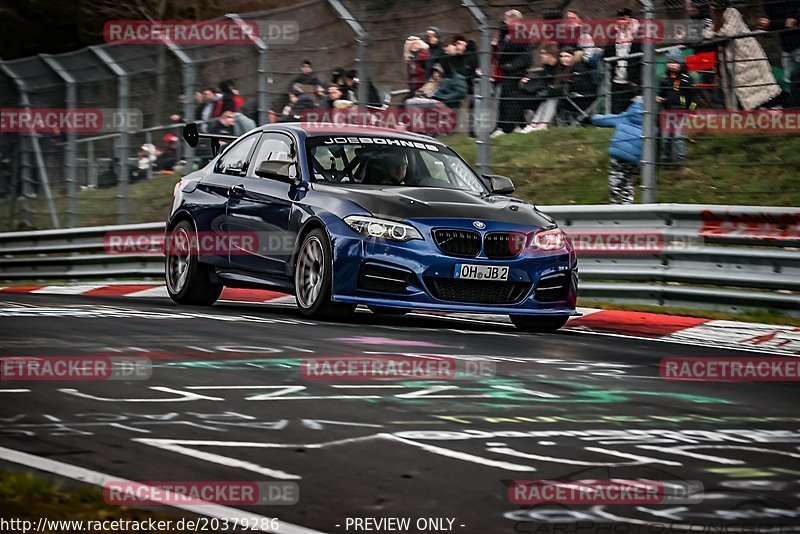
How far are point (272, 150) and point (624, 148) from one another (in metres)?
3.44

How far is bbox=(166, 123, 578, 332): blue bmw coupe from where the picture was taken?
1084 centimetres

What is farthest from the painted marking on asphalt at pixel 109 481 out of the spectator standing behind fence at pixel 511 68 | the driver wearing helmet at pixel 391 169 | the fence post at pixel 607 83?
the spectator standing behind fence at pixel 511 68

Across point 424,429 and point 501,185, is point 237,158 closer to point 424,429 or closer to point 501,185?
point 501,185

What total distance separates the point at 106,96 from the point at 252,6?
71.7ft

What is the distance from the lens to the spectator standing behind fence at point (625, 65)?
45.3 feet

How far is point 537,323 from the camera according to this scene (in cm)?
1175

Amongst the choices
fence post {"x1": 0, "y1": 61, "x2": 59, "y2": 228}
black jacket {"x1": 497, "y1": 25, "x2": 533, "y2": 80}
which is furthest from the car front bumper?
fence post {"x1": 0, "y1": 61, "x2": 59, "y2": 228}

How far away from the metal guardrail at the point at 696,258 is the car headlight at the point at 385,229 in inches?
117

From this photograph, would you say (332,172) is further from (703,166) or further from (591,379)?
(591,379)

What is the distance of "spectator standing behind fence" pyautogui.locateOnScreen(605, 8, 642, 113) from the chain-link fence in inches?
0.7

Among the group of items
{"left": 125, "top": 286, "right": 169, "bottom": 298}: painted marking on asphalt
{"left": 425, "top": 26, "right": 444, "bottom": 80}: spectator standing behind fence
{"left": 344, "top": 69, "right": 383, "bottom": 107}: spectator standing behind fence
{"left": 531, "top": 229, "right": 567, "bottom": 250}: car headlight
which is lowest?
{"left": 125, "top": 286, "right": 169, "bottom": 298}: painted marking on asphalt

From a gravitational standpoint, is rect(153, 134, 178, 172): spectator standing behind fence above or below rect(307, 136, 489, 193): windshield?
above

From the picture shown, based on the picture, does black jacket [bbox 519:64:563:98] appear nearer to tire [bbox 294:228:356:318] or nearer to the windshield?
the windshield

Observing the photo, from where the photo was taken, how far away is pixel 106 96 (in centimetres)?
2077
